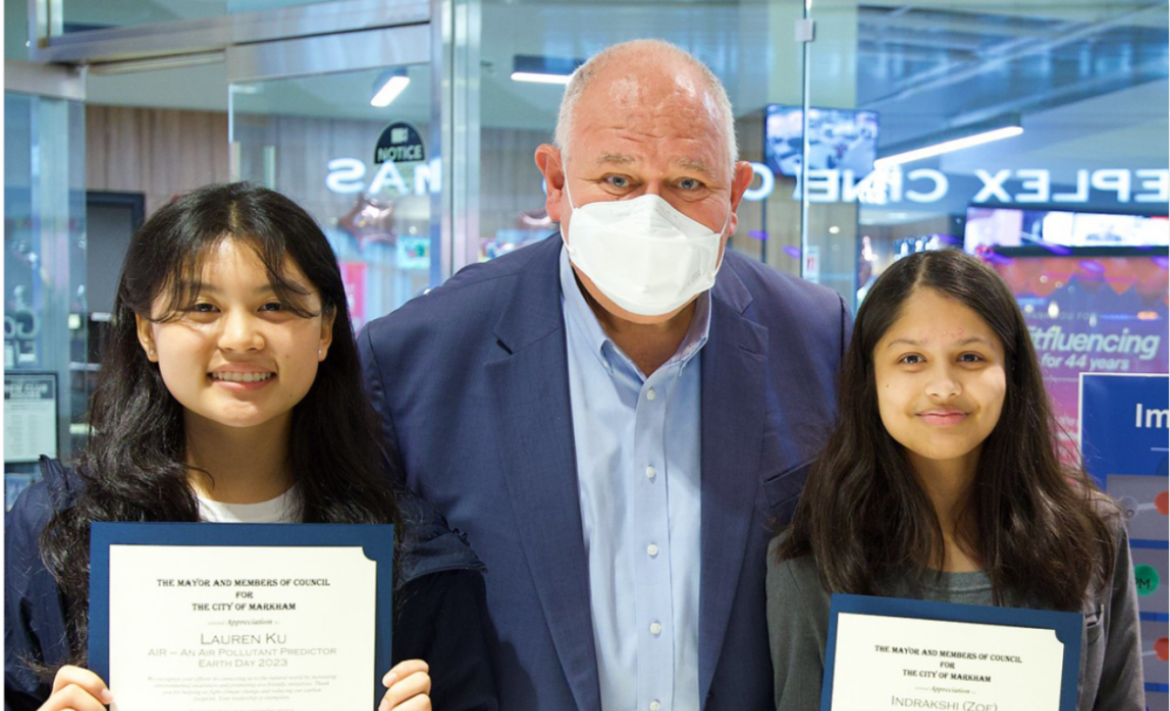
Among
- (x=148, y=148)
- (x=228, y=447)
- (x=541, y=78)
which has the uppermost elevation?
(x=148, y=148)

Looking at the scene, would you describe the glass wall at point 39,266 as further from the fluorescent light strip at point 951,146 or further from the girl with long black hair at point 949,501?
the girl with long black hair at point 949,501

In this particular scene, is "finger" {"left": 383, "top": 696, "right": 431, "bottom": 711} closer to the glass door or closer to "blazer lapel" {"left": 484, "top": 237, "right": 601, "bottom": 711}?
"blazer lapel" {"left": 484, "top": 237, "right": 601, "bottom": 711}

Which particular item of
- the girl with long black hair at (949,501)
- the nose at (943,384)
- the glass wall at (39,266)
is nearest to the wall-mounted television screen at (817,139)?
the girl with long black hair at (949,501)

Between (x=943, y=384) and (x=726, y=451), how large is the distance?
39 cm

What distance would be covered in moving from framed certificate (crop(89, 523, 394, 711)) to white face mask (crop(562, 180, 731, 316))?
23.9 inches

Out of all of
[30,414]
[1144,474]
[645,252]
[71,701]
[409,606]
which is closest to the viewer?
[71,701]

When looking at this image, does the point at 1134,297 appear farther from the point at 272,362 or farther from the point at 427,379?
the point at 272,362

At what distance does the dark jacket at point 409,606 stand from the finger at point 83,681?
4.1 inches

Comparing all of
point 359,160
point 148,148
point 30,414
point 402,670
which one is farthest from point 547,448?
point 148,148

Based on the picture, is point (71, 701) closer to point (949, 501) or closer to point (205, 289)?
point (205, 289)

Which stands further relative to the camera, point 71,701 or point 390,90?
point 390,90

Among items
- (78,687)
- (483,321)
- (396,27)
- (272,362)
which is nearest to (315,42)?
(396,27)

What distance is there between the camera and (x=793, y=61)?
4.19 metres

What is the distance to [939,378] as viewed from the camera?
5.26 ft
